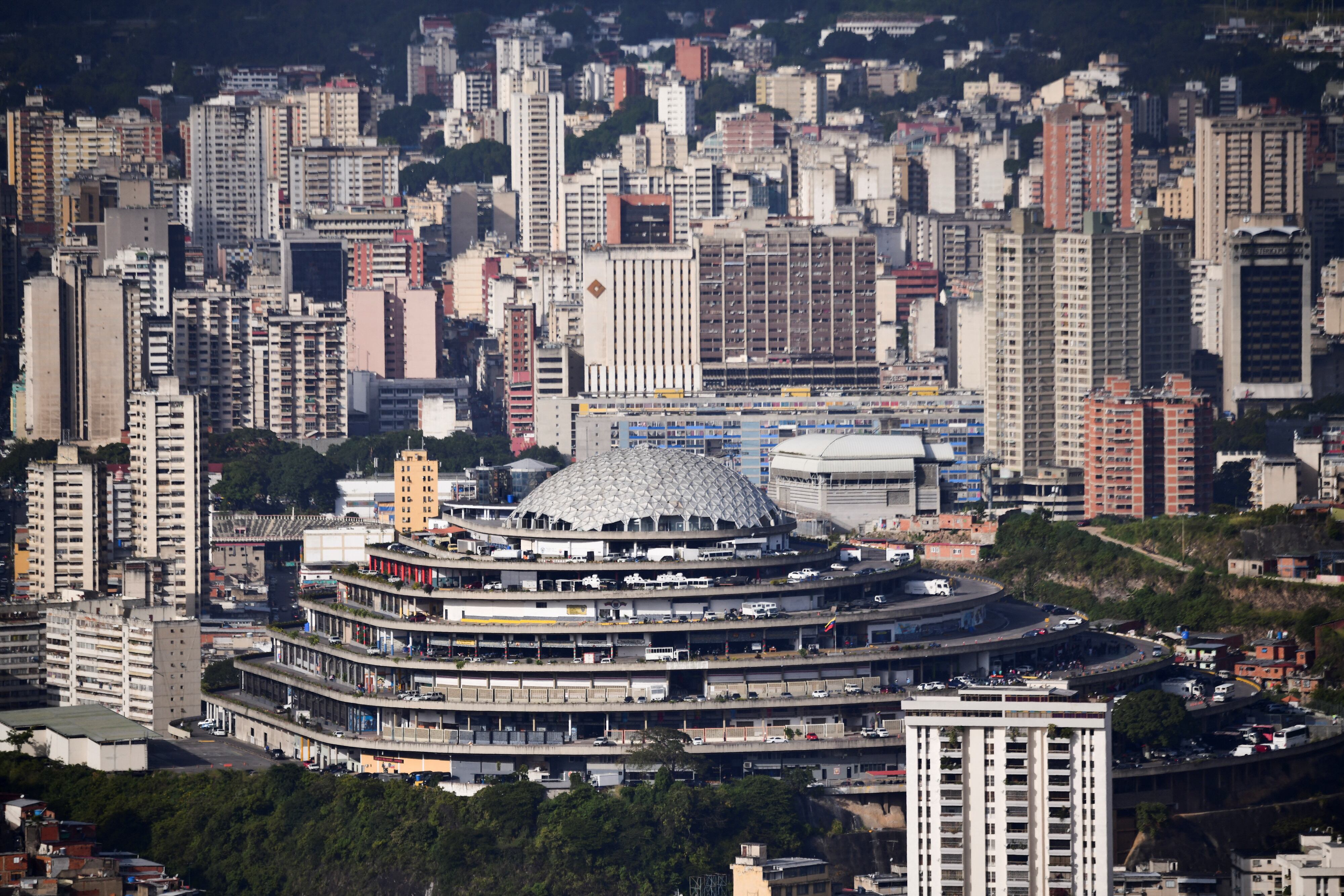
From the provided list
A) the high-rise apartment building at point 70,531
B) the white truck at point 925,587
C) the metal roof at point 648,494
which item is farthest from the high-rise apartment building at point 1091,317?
the metal roof at point 648,494

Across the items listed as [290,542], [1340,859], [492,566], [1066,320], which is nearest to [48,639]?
[492,566]

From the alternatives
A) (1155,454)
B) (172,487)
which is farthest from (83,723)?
(1155,454)

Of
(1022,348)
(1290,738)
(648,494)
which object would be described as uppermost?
(1022,348)

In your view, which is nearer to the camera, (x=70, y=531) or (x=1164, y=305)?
(x=70, y=531)

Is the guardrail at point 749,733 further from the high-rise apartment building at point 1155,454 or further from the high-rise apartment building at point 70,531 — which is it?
the high-rise apartment building at point 1155,454

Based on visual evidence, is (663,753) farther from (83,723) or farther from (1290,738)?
(1290,738)

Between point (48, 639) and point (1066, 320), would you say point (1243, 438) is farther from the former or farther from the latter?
point (48, 639)

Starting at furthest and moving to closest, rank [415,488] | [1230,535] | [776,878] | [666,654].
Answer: [415,488] → [1230,535] → [666,654] → [776,878]

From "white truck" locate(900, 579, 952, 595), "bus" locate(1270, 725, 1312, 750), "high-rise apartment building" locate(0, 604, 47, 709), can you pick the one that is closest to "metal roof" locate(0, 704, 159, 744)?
"high-rise apartment building" locate(0, 604, 47, 709)
